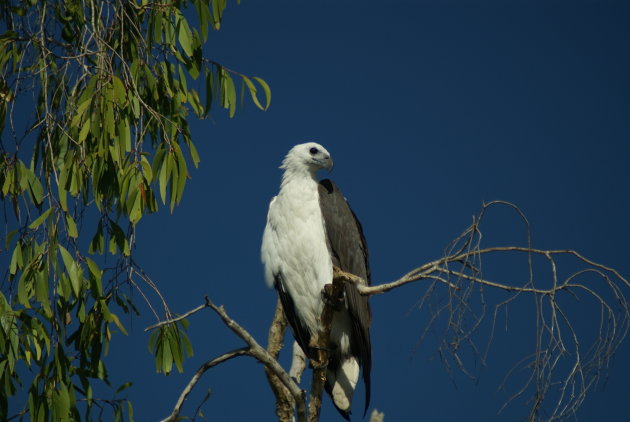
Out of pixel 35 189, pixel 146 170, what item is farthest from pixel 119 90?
pixel 35 189

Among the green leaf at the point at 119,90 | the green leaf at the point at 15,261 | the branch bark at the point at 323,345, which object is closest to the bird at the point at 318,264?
the branch bark at the point at 323,345

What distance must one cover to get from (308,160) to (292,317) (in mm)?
1251

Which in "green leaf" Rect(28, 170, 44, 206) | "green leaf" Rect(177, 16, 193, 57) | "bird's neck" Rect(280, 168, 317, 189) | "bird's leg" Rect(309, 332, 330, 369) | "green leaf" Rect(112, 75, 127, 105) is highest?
"green leaf" Rect(177, 16, 193, 57)

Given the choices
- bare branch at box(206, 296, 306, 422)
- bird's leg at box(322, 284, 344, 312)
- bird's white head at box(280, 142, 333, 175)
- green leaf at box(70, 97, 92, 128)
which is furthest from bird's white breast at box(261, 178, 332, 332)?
green leaf at box(70, 97, 92, 128)

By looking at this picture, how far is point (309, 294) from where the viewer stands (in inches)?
239

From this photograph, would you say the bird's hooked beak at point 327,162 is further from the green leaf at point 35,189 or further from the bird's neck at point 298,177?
the green leaf at point 35,189

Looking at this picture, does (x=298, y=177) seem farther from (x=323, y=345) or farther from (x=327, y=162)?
(x=323, y=345)

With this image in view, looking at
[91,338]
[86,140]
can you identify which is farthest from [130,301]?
[86,140]

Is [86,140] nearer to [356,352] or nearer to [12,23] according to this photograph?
[12,23]

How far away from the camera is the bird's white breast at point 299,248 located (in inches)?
235

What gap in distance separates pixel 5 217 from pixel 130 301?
0.86m

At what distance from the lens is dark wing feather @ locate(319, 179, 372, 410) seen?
231 inches

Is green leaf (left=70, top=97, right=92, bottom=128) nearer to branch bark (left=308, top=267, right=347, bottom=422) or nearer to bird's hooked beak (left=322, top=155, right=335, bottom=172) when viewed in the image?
branch bark (left=308, top=267, right=347, bottom=422)

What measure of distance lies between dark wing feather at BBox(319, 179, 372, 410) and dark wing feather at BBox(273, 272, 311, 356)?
14.6 inches
